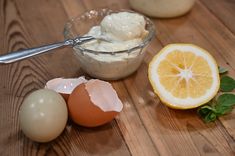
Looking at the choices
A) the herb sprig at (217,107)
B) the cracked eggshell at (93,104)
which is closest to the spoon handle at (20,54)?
the cracked eggshell at (93,104)

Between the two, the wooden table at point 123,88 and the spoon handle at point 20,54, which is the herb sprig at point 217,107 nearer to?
the wooden table at point 123,88

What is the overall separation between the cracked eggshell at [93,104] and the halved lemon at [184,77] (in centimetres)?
10

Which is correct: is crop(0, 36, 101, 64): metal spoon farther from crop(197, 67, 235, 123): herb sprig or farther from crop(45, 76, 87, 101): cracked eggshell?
crop(197, 67, 235, 123): herb sprig

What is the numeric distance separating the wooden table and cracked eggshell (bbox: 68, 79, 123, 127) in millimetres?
43

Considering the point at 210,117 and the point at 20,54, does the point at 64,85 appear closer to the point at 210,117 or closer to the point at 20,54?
the point at 20,54

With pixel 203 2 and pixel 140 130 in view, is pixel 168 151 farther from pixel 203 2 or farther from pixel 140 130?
pixel 203 2

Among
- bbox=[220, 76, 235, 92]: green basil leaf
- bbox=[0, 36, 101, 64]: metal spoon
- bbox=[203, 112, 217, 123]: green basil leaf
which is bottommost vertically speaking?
bbox=[220, 76, 235, 92]: green basil leaf

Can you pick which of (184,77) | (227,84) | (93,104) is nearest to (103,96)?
(93,104)

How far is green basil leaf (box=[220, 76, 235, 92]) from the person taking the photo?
799 millimetres

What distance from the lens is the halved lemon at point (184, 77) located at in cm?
73

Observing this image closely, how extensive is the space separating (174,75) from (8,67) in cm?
40

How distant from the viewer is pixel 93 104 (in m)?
0.66

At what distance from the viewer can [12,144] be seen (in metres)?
0.70

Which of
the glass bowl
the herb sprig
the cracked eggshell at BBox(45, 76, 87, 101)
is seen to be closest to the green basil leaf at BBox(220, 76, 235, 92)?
the herb sprig
